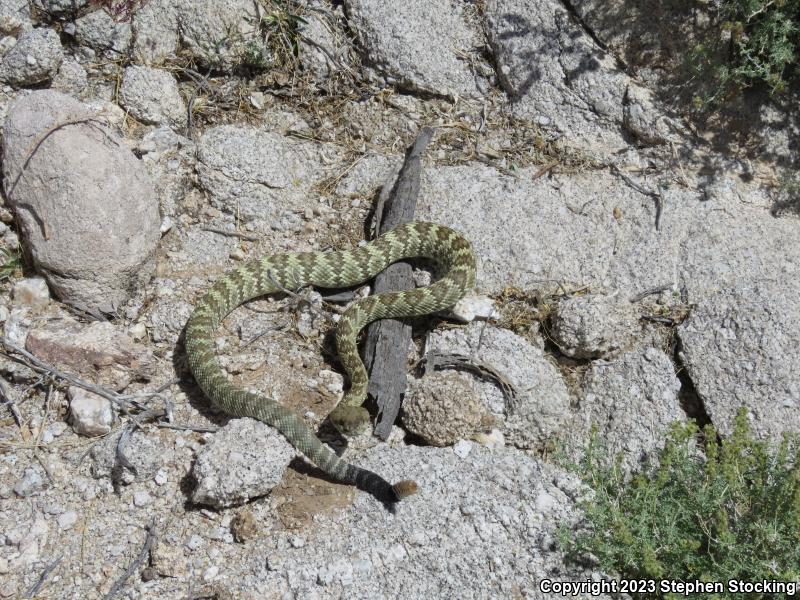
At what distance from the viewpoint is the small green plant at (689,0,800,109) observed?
5.90m

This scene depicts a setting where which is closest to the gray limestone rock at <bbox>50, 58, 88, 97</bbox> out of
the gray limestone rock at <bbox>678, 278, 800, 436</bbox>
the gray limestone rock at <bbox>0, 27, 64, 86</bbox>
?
the gray limestone rock at <bbox>0, 27, 64, 86</bbox>

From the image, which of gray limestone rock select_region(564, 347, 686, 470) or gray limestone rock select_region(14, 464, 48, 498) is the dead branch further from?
gray limestone rock select_region(564, 347, 686, 470)

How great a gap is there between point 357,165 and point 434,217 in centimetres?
94

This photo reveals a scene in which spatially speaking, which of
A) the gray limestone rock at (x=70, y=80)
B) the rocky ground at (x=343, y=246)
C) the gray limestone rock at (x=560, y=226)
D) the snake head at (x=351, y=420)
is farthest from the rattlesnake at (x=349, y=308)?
the gray limestone rock at (x=70, y=80)

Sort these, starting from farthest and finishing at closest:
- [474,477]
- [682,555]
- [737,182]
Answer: [737,182] < [474,477] < [682,555]

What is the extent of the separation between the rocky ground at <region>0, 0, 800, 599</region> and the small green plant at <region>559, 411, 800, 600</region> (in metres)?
0.28

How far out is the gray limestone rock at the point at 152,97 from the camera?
640 cm

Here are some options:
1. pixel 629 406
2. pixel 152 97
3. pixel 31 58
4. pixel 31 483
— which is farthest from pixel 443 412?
pixel 31 58

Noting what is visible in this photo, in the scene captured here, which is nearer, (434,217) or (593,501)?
(593,501)

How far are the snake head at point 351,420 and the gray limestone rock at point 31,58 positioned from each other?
13.3 ft

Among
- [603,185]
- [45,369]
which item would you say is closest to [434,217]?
[603,185]

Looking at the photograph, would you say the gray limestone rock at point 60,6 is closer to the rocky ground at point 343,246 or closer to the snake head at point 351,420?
the rocky ground at point 343,246

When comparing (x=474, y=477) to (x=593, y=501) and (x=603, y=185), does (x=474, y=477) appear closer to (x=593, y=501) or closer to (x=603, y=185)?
(x=593, y=501)

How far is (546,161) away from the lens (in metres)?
6.57
